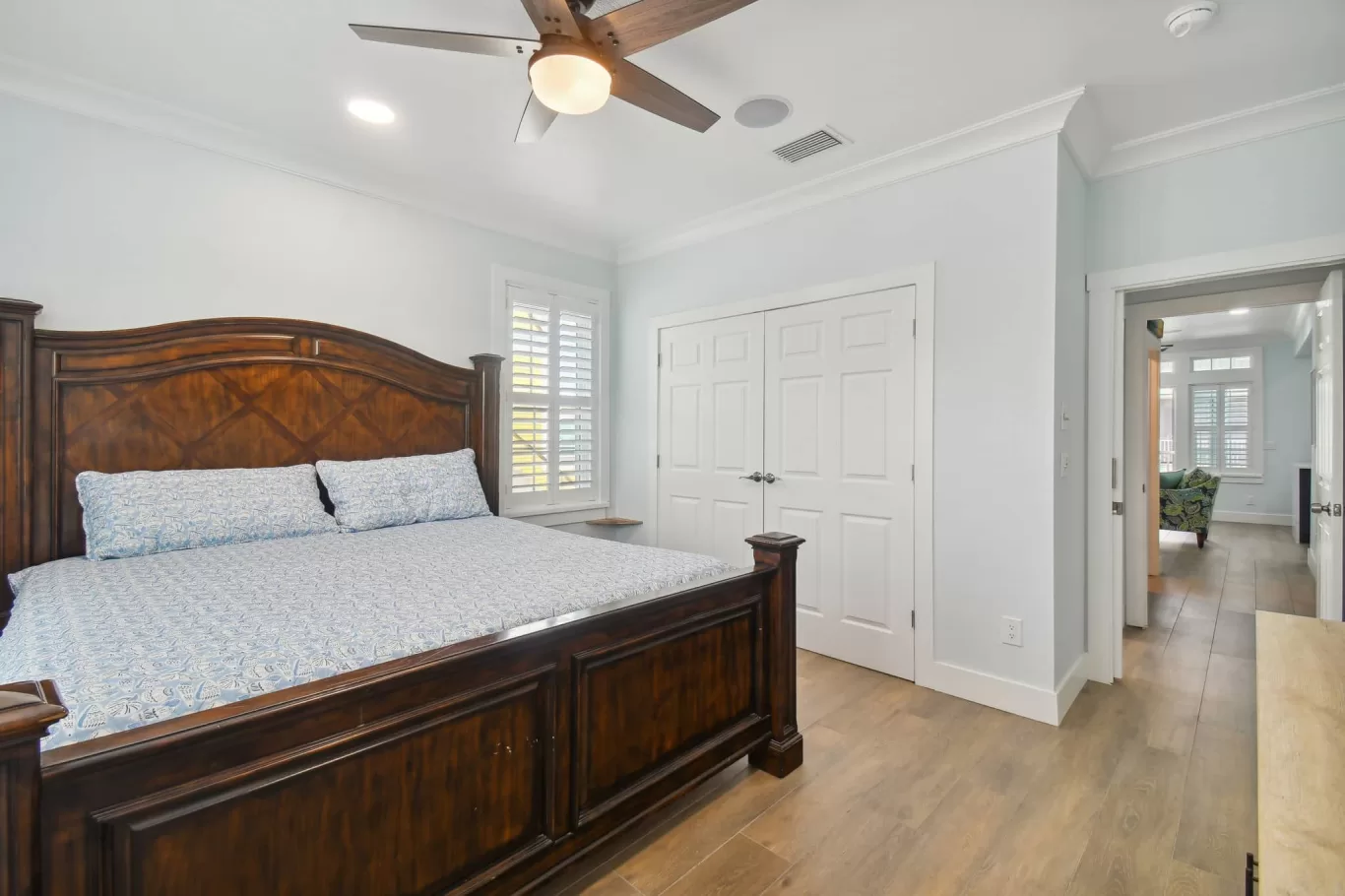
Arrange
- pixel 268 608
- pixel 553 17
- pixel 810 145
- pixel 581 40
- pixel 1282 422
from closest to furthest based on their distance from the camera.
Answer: pixel 268 608
pixel 553 17
pixel 581 40
pixel 810 145
pixel 1282 422

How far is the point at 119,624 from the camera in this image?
1467 mm

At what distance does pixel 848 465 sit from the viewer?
339 cm

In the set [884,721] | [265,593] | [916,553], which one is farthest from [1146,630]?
[265,593]

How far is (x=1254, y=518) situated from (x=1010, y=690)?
28.5 ft

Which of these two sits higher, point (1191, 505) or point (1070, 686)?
point (1191, 505)

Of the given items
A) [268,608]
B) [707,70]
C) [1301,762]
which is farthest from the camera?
[707,70]

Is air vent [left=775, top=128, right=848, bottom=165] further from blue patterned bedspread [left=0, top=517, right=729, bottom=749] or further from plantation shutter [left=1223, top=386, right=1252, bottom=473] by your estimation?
plantation shutter [left=1223, top=386, right=1252, bottom=473]

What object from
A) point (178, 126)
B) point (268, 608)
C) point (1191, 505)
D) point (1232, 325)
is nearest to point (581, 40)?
point (268, 608)

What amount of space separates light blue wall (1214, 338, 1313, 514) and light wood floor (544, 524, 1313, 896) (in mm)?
7384

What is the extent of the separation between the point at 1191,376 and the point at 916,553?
29.3 feet

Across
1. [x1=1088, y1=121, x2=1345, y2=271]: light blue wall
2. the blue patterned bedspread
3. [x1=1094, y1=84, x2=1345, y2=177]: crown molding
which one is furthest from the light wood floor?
[x1=1094, y1=84, x2=1345, y2=177]: crown molding

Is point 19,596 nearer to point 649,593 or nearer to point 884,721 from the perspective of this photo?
point 649,593

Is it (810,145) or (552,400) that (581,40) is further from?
(552,400)

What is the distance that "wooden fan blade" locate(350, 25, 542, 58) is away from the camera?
69.7 inches
